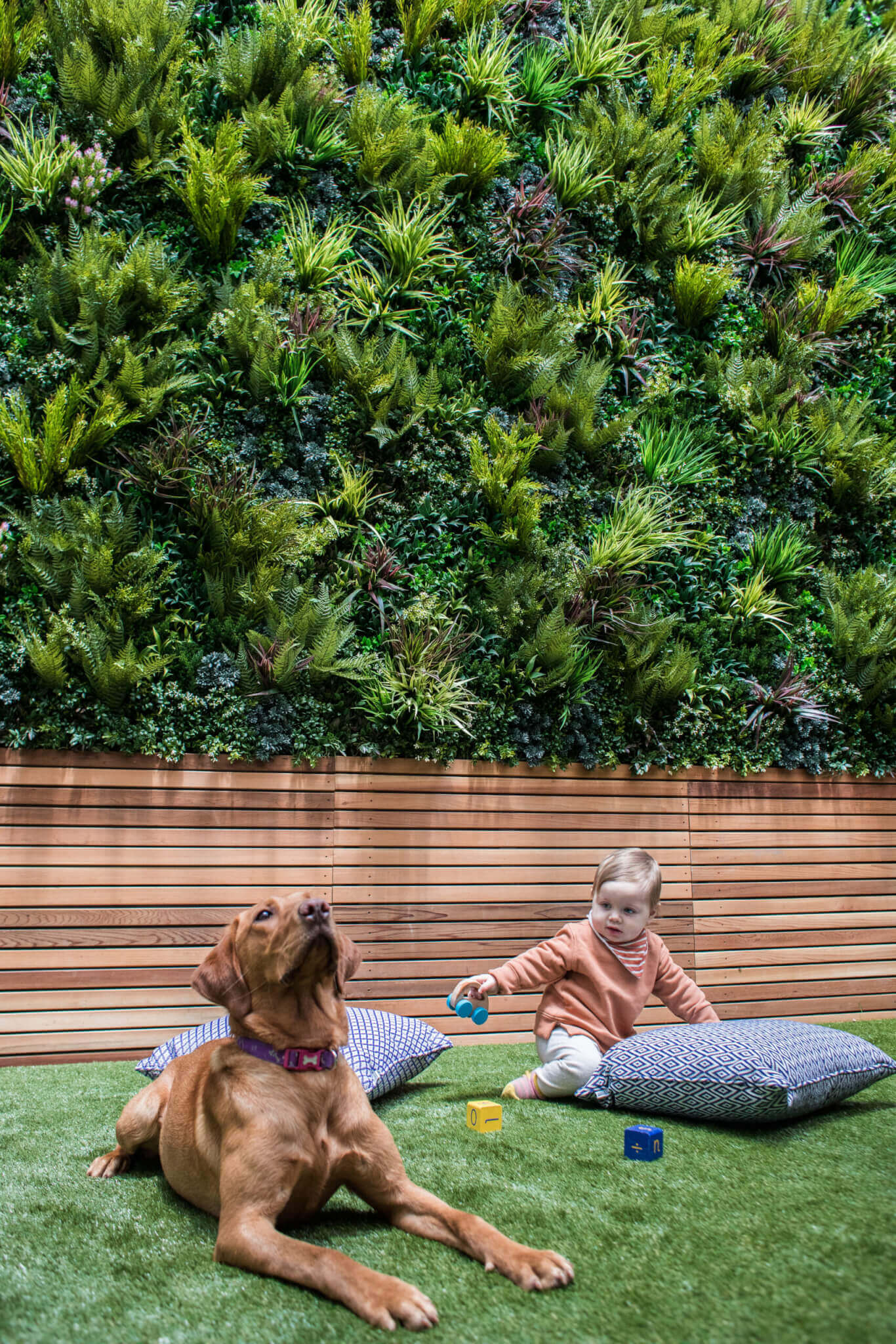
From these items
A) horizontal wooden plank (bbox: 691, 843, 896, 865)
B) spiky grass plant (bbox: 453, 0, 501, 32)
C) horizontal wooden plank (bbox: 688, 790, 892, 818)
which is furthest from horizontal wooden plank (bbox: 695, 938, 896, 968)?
spiky grass plant (bbox: 453, 0, 501, 32)

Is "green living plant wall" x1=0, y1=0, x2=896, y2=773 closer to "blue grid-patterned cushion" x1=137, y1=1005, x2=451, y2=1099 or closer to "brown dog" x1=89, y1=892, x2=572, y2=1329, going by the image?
"blue grid-patterned cushion" x1=137, y1=1005, x2=451, y2=1099

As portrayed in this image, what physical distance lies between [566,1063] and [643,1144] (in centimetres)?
70

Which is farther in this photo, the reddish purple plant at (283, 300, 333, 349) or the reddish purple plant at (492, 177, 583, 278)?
the reddish purple plant at (492, 177, 583, 278)

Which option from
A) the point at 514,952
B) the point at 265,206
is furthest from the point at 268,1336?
the point at 265,206

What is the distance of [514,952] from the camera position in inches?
201

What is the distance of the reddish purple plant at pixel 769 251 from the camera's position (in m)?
6.95

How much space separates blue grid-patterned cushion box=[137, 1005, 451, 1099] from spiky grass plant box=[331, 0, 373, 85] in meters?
6.18

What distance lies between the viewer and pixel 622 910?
3256mm

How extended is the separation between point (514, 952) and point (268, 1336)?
12.2ft

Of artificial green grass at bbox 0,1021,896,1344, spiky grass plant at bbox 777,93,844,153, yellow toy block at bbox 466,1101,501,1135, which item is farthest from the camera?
spiky grass plant at bbox 777,93,844,153

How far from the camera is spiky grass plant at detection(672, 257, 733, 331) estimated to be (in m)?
6.48

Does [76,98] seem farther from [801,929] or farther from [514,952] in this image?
[801,929]

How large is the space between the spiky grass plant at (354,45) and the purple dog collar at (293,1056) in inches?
256

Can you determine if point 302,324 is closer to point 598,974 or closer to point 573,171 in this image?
point 573,171
